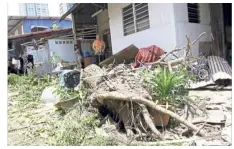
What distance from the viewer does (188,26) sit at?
11.2ft

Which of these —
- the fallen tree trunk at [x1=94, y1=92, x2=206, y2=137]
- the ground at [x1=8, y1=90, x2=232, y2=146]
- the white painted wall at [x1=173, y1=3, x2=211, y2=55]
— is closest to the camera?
the fallen tree trunk at [x1=94, y1=92, x2=206, y2=137]

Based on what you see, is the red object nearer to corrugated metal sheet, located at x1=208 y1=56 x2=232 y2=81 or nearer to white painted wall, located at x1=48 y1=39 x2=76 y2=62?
corrugated metal sheet, located at x1=208 y1=56 x2=232 y2=81

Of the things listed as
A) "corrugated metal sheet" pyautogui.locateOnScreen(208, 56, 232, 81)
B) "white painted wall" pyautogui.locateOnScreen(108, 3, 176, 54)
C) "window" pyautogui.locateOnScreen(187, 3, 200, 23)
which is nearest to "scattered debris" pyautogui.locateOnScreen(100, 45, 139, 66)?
"white painted wall" pyautogui.locateOnScreen(108, 3, 176, 54)

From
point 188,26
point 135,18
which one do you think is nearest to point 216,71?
point 188,26

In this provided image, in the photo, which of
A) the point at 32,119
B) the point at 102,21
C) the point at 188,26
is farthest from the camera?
the point at 102,21

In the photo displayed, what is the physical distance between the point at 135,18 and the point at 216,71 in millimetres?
1580

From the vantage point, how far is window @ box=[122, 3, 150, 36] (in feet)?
12.5

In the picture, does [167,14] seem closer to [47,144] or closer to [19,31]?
[19,31]

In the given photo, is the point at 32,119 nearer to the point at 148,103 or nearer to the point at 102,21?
the point at 148,103

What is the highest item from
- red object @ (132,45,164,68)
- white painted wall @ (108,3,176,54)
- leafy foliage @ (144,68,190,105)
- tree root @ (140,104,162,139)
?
white painted wall @ (108,3,176,54)

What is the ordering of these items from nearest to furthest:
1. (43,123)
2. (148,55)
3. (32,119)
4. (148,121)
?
1. (148,121)
2. (43,123)
3. (32,119)
4. (148,55)

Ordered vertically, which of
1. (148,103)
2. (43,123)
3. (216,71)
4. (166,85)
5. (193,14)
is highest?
(193,14)

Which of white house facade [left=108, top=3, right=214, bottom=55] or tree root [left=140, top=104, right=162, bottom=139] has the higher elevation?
white house facade [left=108, top=3, right=214, bottom=55]

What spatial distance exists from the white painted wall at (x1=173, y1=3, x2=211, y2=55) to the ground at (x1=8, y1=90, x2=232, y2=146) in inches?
23.7
